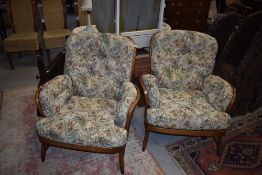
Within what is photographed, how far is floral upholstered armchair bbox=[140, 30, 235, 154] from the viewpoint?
83.2 inches

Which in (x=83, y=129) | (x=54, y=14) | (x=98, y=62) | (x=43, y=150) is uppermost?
(x=54, y=14)

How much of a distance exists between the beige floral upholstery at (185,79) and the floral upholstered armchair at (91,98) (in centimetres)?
30

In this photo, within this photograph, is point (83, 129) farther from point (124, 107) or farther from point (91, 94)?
point (91, 94)

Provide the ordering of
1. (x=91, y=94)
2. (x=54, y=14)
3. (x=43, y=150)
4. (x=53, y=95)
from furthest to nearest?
(x=54, y=14)
(x=91, y=94)
(x=43, y=150)
(x=53, y=95)

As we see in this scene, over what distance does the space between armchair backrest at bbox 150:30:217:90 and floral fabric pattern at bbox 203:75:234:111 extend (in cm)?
14

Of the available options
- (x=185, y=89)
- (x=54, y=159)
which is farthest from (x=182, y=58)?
(x=54, y=159)

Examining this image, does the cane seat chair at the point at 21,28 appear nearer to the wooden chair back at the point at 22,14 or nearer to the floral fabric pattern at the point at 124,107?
the wooden chair back at the point at 22,14

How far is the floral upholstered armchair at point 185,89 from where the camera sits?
2.11 metres

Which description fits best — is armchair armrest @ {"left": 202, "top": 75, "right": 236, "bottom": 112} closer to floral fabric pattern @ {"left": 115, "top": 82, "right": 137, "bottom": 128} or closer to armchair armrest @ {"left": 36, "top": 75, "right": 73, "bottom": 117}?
floral fabric pattern @ {"left": 115, "top": 82, "right": 137, "bottom": 128}

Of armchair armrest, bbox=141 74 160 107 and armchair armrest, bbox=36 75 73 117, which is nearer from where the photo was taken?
armchair armrest, bbox=36 75 73 117

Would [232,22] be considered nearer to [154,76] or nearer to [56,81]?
[154,76]

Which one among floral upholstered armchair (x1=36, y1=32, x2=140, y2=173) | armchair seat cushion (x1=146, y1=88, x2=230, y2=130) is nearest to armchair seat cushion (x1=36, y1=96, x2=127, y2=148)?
floral upholstered armchair (x1=36, y1=32, x2=140, y2=173)

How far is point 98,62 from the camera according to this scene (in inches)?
91.8

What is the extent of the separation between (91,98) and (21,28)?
228 centimetres
